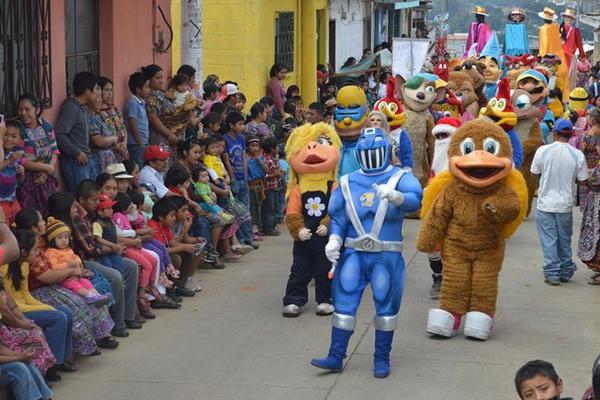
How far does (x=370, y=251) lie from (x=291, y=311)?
189 centimetres

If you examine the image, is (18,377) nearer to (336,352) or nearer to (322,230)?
(336,352)

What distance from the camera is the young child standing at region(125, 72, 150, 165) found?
12539 millimetres

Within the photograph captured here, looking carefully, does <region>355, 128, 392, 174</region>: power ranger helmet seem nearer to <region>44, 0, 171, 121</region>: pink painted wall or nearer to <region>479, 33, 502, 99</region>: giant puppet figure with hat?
<region>44, 0, 171, 121</region>: pink painted wall

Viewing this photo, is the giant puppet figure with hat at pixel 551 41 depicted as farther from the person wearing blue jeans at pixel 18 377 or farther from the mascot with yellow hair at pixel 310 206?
the person wearing blue jeans at pixel 18 377

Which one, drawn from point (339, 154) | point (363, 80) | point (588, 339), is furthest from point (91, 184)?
point (363, 80)

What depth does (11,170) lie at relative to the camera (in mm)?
9633

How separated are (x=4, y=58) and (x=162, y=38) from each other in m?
3.98

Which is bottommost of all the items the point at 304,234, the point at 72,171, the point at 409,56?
the point at 304,234

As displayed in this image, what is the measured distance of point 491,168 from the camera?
9.70m

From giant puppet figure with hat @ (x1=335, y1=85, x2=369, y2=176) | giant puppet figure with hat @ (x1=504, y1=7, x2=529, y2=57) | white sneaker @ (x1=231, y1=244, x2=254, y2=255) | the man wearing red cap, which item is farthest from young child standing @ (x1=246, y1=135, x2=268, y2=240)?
giant puppet figure with hat @ (x1=504, y1=7, x2=529, y2=57)

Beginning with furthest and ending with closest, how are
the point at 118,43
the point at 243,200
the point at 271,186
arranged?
the point at 271,186, the point at 243,200, the point at 118,43

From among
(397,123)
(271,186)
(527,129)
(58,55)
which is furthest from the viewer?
(527,129)

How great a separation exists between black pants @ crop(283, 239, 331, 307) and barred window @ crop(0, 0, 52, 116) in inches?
99.1

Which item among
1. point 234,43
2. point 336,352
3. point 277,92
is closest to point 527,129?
point 277,92
